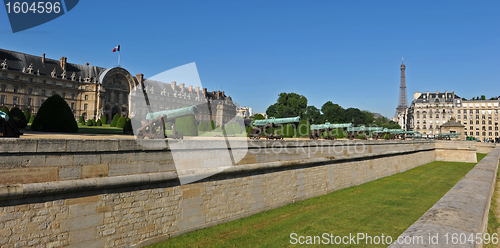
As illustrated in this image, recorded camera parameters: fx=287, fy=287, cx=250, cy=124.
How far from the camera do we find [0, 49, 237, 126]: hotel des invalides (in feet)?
164

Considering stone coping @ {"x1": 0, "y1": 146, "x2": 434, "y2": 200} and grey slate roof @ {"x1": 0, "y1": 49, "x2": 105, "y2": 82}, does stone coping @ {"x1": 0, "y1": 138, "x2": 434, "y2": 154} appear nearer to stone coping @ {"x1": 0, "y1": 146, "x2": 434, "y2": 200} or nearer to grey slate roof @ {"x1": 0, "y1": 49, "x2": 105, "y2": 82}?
stone coping @ {"x1": 0, "y1": 146, "x2": 434, "y2": 200}

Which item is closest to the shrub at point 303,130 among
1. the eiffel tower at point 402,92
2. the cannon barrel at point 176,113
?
the cannon barrel at point 176,113

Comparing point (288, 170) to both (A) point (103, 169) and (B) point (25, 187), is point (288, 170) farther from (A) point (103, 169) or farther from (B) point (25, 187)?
(B) point (25, 187)

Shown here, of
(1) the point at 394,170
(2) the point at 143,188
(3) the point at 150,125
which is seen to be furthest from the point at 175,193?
(1) the point at 394,170

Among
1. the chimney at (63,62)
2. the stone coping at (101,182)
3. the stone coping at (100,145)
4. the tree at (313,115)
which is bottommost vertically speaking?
the stone coping at (101,182)

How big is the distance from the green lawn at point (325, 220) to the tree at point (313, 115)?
61.8 m

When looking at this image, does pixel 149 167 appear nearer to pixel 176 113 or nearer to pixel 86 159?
pixel 86 159

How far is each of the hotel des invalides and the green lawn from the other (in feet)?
121

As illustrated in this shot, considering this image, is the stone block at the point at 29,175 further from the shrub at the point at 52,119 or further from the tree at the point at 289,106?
the tree at the point at 289,106

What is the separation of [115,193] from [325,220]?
5.93m

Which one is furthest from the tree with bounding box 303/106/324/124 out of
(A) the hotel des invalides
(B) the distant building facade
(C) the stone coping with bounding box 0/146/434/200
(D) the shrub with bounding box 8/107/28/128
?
(C) the stone coping with bounding box 0/146/434/200

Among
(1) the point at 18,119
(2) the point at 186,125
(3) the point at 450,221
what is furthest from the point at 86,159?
(1) the point at 18,119

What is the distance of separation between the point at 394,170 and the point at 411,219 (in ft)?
41.6

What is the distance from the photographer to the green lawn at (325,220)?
6820 mm
